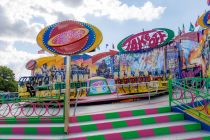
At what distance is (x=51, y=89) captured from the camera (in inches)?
551

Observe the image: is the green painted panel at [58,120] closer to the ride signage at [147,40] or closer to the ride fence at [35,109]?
the ride fence at [35,109]

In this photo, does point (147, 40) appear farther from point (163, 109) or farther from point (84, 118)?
point (84, 118)

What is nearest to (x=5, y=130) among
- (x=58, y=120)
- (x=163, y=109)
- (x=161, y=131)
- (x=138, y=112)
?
(x=58, y=120)

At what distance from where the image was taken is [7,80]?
1741 inches

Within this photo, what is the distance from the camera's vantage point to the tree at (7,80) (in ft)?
141

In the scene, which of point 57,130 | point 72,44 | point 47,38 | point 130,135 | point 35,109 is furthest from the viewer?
point 35,109

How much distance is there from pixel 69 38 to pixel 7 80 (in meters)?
41.4

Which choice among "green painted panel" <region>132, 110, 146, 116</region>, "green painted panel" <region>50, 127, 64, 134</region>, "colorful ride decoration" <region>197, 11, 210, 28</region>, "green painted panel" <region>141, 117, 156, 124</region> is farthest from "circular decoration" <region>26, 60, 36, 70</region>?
"green painted panel" <region>141, 117, 156, 124</region>

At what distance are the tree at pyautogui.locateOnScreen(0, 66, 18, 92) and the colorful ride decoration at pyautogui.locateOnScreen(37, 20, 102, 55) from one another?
39679mm

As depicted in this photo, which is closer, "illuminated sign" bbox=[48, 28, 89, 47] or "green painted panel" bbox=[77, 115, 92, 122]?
"illuminated sign" bbox=[48, 28, 89, 47]

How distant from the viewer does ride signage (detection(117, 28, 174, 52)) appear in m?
16.9

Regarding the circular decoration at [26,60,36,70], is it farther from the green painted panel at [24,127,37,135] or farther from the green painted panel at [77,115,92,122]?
the green painted panel at [77,115,92,122]

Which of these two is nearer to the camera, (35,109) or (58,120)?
(58,120)

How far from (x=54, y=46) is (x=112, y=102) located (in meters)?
4.60
